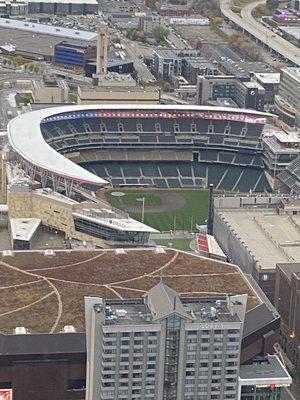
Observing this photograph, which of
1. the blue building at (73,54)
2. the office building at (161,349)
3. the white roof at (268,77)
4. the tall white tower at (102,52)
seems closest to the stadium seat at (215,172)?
the tall white tower at (102,52)

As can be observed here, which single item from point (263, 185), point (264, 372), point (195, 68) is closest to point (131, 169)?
point (263, 185)

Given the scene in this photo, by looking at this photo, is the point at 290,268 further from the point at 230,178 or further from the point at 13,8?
the point at 13,8

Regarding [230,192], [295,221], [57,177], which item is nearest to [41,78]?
[230,192]

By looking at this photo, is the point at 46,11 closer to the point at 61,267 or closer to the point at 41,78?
the point at 41,78

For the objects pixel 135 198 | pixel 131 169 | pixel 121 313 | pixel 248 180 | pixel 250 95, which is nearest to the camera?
pixel 121 313

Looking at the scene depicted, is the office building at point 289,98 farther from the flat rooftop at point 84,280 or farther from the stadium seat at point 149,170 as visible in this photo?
the flat rooftop at point 84,280

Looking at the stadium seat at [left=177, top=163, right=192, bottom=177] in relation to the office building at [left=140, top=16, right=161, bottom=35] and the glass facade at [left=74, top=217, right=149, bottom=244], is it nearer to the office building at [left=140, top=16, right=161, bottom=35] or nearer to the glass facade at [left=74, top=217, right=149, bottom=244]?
the glass facade at [left=74, top=217, right=149, bottom=244]
